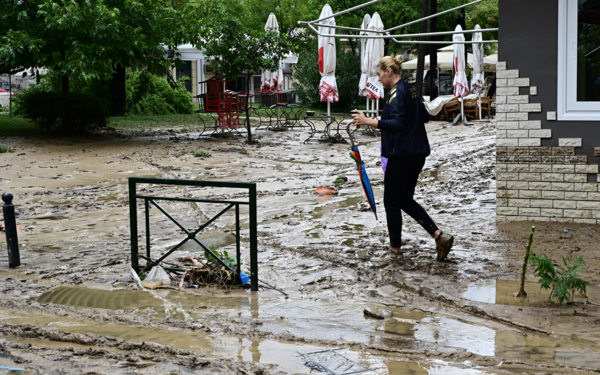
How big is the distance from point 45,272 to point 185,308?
200cm

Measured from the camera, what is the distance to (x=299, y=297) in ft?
17.1

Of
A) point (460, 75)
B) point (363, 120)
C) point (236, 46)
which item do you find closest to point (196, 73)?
point (460, 75)

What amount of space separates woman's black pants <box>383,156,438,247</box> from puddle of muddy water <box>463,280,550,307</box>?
34.6 inches

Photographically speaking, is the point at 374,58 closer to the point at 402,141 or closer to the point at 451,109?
the point at 451,109

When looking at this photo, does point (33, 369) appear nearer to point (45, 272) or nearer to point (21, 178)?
point (45, 272)

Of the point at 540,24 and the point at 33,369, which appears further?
the point at 540,24

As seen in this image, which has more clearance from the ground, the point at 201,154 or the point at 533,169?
the point at 533,169

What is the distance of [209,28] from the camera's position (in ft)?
56.6

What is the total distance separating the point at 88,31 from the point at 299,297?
41.6 feet

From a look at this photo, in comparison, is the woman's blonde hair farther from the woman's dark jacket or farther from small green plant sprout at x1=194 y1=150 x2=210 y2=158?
small green plant sprout at x1=194 y1=150 x2=210 y2=158

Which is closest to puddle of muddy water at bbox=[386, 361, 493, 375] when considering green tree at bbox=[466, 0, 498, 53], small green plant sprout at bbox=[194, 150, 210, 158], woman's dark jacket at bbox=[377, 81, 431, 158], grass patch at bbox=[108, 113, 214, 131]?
woman's dark jacket at bbox=[377, 81, 431, 158]

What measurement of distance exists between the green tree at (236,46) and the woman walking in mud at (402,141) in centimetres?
1176

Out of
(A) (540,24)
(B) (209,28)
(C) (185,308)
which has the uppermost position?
(B) (209,28)

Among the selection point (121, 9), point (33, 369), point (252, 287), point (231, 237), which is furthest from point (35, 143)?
point (33, 369)
